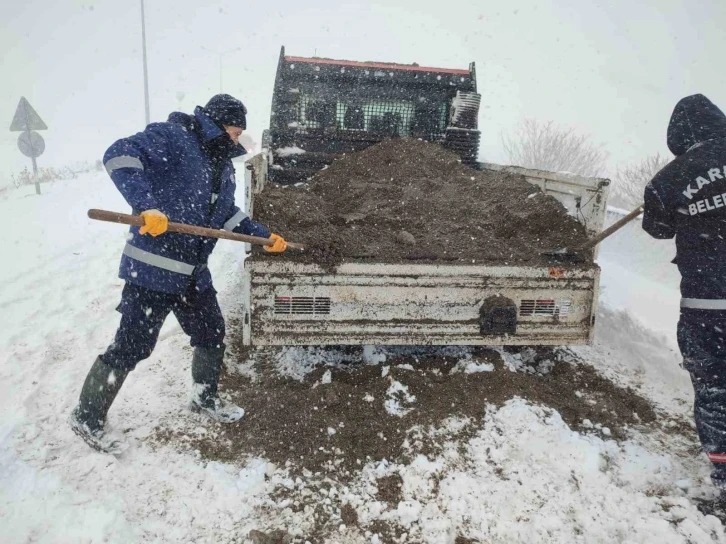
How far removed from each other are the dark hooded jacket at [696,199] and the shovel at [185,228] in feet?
6.75

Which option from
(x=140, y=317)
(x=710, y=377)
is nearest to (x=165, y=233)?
(x=140, y=317)

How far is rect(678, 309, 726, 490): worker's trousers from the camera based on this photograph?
2338 mm

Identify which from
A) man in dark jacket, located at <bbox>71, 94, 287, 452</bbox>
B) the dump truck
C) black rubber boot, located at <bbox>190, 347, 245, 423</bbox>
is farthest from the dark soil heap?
black rubber boot, located at <bbox>190, 347, 245, 423</bbox>

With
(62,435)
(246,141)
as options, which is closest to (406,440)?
(62,435)

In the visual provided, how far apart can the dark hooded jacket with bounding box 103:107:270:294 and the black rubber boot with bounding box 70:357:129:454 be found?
20.6 inches

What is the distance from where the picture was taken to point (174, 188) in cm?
252

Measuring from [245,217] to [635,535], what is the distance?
2.56 meters

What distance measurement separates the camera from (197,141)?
8.73 feet

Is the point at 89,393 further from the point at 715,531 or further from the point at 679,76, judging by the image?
the point at 679,76

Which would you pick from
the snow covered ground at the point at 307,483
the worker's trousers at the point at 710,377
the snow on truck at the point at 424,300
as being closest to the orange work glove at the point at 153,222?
the snow on truck at the point at 424,300

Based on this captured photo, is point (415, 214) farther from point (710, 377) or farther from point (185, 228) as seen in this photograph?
point (710, 377)

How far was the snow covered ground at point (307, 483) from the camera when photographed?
211 centimetres

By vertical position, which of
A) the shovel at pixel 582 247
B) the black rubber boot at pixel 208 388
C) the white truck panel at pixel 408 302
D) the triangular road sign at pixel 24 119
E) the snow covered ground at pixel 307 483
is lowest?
the snow covered ground at pixel 307 483

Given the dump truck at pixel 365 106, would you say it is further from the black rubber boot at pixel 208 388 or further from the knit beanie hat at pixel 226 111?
the black rubber boot at pixel 208 388
